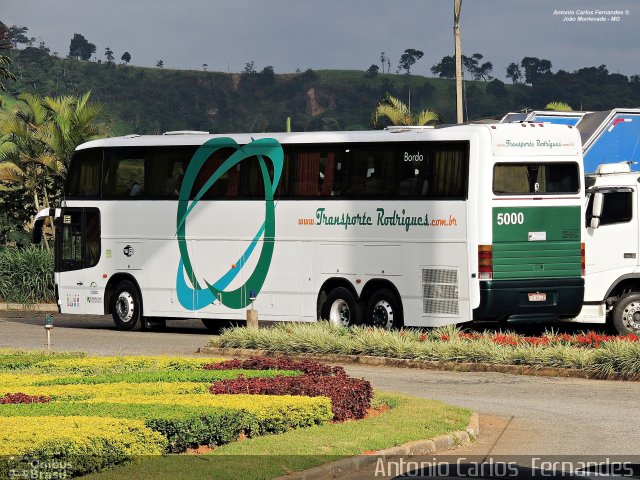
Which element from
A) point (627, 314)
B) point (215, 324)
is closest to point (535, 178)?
point (627, 314)

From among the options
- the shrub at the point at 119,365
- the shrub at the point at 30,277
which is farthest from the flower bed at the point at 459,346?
the shrub at the point at 30,277

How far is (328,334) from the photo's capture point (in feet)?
76.3

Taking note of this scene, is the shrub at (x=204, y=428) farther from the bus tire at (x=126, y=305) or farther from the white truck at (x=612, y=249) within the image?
the bus tire at (x=126, y=305)

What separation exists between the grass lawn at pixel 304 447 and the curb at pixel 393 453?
118 mm

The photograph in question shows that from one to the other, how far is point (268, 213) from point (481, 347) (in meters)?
7.70

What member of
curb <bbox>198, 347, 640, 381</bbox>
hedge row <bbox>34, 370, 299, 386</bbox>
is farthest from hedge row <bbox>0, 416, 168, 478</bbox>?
curb <bbox>198, 347, 640, 381</bbox>

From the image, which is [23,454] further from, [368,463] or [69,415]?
[368,463]

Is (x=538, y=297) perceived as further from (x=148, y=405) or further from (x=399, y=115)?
(x=399, y=115)

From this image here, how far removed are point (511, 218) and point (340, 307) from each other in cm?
419

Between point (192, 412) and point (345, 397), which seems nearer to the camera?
point (192, 412)

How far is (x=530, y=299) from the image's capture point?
24672 mm

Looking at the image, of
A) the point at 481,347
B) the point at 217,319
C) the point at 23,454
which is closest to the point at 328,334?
the point at 481,347

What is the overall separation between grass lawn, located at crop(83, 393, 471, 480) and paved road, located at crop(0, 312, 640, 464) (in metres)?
0.66

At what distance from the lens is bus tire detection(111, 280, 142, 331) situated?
1182 inches
